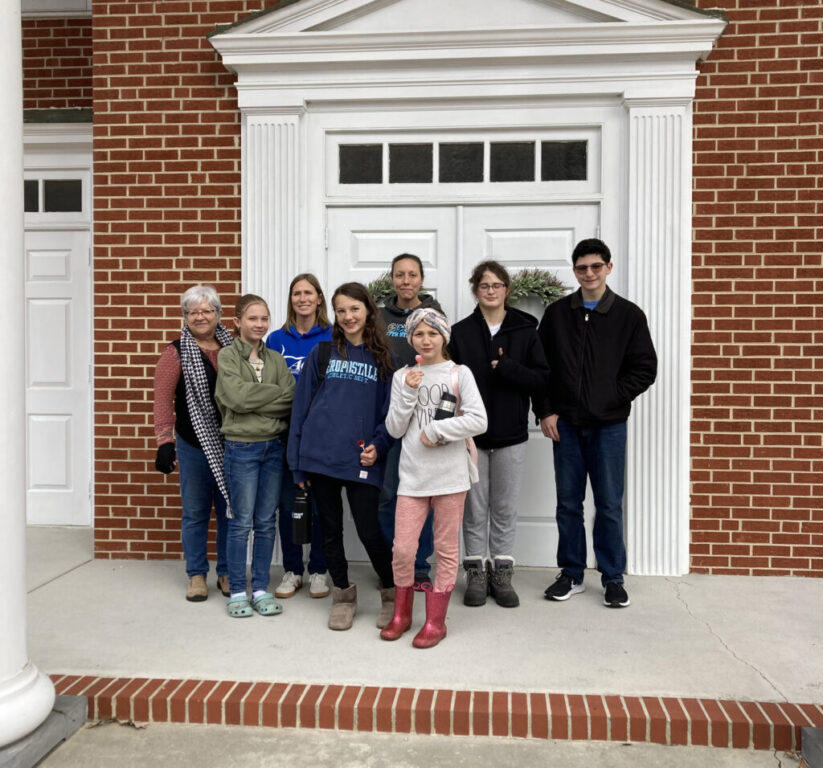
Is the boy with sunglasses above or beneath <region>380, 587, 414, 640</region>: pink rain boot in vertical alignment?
above

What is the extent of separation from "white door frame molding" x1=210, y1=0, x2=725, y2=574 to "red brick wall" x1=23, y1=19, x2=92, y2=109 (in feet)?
5.37

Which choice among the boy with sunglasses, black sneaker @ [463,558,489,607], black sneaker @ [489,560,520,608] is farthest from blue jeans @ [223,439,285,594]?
the boy with sunglasses

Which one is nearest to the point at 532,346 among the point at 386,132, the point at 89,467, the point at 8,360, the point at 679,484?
the point at 679,484

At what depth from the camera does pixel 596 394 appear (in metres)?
4.30

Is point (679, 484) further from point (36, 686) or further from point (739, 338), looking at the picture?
point (36, 686)

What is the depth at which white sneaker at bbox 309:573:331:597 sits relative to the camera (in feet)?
14.7

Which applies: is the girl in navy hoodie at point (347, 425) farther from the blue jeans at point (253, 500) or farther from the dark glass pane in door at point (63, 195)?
the dark glass pane in door at point (63, 195)

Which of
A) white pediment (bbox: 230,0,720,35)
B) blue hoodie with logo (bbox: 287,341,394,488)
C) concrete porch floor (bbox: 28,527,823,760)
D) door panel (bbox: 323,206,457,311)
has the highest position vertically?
white pediment (bbox: 230,0,720,35)

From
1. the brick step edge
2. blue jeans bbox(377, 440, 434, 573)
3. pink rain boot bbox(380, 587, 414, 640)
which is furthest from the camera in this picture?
blue jeans bbox(377, 440, 434, 573)

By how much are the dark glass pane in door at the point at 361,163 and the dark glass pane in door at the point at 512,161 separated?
734 millimetres

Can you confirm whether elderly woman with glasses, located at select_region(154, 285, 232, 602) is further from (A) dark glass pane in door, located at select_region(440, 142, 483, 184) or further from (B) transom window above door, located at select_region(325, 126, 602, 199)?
(A) dark glass pane in door, located at select_region(440, 142, 483, 184)

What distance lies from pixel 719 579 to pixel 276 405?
2881mm

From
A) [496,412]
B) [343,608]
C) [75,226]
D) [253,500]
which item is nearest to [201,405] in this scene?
[253,500]

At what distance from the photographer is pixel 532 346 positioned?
429 cm
